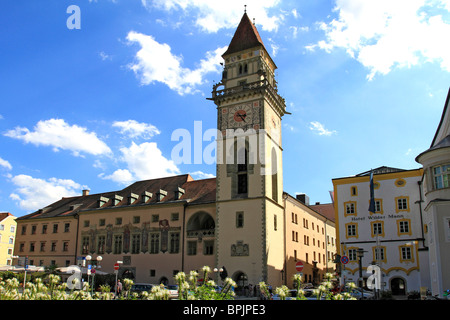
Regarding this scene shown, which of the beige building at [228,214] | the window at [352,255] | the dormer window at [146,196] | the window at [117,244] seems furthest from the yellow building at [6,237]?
the window at [352,255]

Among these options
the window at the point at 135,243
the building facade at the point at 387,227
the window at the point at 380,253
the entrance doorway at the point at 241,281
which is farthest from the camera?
the window at the point at 135,243

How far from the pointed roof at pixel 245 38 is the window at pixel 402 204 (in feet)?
79.1

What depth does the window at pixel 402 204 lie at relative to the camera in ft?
138

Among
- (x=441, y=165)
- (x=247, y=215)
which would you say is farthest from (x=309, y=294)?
(x=247, y=215)

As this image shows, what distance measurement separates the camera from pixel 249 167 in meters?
45.1

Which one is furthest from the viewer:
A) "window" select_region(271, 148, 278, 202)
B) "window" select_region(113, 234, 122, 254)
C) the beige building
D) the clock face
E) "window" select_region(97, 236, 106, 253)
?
"window" select_region(97, 236, 106, 253)

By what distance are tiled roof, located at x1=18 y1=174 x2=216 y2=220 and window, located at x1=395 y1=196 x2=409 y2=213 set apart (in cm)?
1986

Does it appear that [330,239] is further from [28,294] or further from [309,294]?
[28,294]

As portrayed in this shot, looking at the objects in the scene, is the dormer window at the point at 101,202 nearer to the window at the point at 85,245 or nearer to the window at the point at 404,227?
the window at the point at 85,245

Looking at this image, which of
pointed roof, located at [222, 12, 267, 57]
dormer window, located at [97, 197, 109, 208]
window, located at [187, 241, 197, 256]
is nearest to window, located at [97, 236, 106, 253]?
dormer window, located at [97, 197, 109, 208]

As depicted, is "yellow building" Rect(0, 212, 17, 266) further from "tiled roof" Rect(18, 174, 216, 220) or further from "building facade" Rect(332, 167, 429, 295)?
"building facade" Rect(332, 167, 429, 295)

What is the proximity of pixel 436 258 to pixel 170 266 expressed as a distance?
94.4 feet

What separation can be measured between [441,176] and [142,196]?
1409 inches

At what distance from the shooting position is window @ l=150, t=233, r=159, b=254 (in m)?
48.7
